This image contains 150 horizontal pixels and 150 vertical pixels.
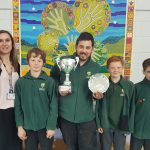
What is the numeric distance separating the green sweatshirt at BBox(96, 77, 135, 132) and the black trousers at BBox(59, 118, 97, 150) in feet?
0.33

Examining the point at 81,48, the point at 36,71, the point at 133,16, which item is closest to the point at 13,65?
the point at 36,71

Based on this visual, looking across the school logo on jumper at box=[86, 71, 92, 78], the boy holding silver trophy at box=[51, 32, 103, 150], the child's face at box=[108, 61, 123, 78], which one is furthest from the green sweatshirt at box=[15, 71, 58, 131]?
the child's face at box=[108, 61, 123, 78]

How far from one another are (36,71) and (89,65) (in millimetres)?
437

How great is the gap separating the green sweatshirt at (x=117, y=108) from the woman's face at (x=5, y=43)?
0.89m

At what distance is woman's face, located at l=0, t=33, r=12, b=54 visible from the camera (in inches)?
73.9

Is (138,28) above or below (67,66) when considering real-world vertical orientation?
above

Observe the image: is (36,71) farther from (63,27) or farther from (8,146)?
(63,27)

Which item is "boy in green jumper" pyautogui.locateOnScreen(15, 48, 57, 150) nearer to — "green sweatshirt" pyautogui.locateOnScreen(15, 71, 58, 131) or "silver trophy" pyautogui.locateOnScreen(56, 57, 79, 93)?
"green sweatshirt" pyautogui.locateOnScreen(15, 71, 58, 131)

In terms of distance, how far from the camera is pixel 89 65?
189cm

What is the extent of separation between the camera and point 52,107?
180 centimetres

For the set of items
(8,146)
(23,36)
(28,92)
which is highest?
(23,36)

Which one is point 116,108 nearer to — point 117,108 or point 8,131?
point 117,108

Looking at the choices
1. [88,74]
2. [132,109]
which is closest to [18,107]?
[88,74]

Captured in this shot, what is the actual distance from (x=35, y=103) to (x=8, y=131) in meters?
0.40
